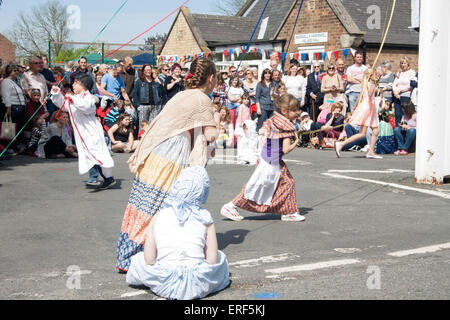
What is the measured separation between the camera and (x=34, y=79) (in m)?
15.0

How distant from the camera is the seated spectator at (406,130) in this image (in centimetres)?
1523

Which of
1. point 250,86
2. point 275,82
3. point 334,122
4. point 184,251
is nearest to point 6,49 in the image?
point 250,86

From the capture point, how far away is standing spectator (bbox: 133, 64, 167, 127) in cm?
1590

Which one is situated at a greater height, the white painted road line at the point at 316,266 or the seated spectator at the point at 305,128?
the seated spectator at the point at 305,128

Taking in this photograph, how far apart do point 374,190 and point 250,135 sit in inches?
208

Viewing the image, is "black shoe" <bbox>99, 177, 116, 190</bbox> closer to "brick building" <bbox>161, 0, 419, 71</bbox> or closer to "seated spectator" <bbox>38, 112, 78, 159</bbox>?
"seated spectator" <bbox>38, 112, 78, 159</bbox>

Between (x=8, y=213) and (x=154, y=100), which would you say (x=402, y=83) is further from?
(x=8, y=213)

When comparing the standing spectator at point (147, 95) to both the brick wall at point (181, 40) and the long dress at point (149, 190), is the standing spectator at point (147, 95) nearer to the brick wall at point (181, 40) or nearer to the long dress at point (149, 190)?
the long dress at point (149, 190)

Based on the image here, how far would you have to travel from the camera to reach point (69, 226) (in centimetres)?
718

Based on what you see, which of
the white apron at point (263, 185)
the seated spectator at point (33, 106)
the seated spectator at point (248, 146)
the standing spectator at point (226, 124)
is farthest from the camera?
the standing spectator at point (226, 124)

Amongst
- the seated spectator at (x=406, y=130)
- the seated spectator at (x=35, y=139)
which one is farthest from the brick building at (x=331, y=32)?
the seated spectator at (x=35, y=139)

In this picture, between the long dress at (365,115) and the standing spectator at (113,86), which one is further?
the standing spectator at (113,86)

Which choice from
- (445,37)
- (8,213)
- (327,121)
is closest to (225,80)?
(327,121)

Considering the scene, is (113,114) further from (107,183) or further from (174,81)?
(107,183)
